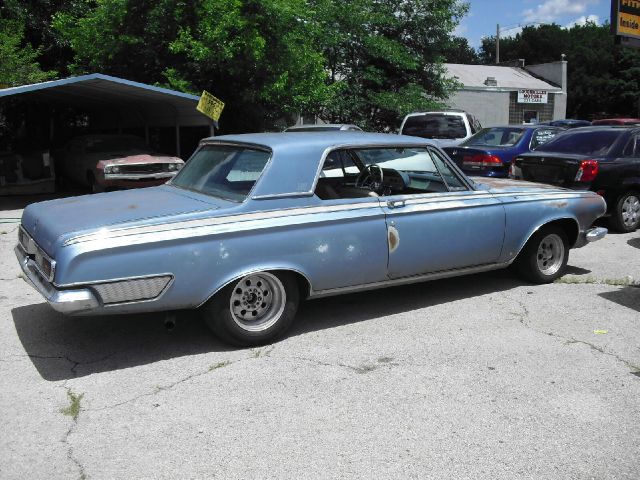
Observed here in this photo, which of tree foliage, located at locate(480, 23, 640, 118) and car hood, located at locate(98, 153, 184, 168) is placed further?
tree foliage, located at locate(480, 23, 640, 118)

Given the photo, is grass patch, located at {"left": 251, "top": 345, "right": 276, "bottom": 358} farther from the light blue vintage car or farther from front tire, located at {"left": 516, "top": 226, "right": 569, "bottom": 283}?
front tire, located at {"left": 516, "top": 226, "right": 569, "bottom": 283}

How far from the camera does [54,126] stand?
19609 mm

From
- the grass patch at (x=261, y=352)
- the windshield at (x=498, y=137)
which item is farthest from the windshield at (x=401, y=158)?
the windshield at (x=498, y=137)

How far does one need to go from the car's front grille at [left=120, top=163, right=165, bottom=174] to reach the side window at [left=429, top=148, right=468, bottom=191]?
26.8 feet

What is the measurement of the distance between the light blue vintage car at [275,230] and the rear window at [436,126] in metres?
7.90

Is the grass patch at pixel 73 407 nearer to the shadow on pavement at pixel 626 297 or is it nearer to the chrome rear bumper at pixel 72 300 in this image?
the chrome rear bumper at pixel 72 300

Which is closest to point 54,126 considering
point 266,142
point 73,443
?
point 266,142

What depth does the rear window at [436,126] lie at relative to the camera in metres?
14.0

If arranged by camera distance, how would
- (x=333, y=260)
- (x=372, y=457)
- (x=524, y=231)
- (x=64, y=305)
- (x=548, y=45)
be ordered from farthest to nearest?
(x=548, y=45) → (x=524, y=231) → (x=333, y=260) → (x=64, y=305) → (x=372, y=457)

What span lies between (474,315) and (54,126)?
17.4 metres

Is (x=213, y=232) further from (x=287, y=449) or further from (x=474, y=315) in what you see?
(x=474, y=315)

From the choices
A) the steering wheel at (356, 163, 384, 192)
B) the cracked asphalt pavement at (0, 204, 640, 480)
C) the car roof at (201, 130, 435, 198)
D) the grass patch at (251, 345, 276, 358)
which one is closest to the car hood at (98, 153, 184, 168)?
the cracked asphalt pavement at (0, 204, 640, 480)

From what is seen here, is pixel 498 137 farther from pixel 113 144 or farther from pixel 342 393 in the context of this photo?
pixel 342 393

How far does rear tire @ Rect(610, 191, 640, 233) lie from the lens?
9.28 metres
